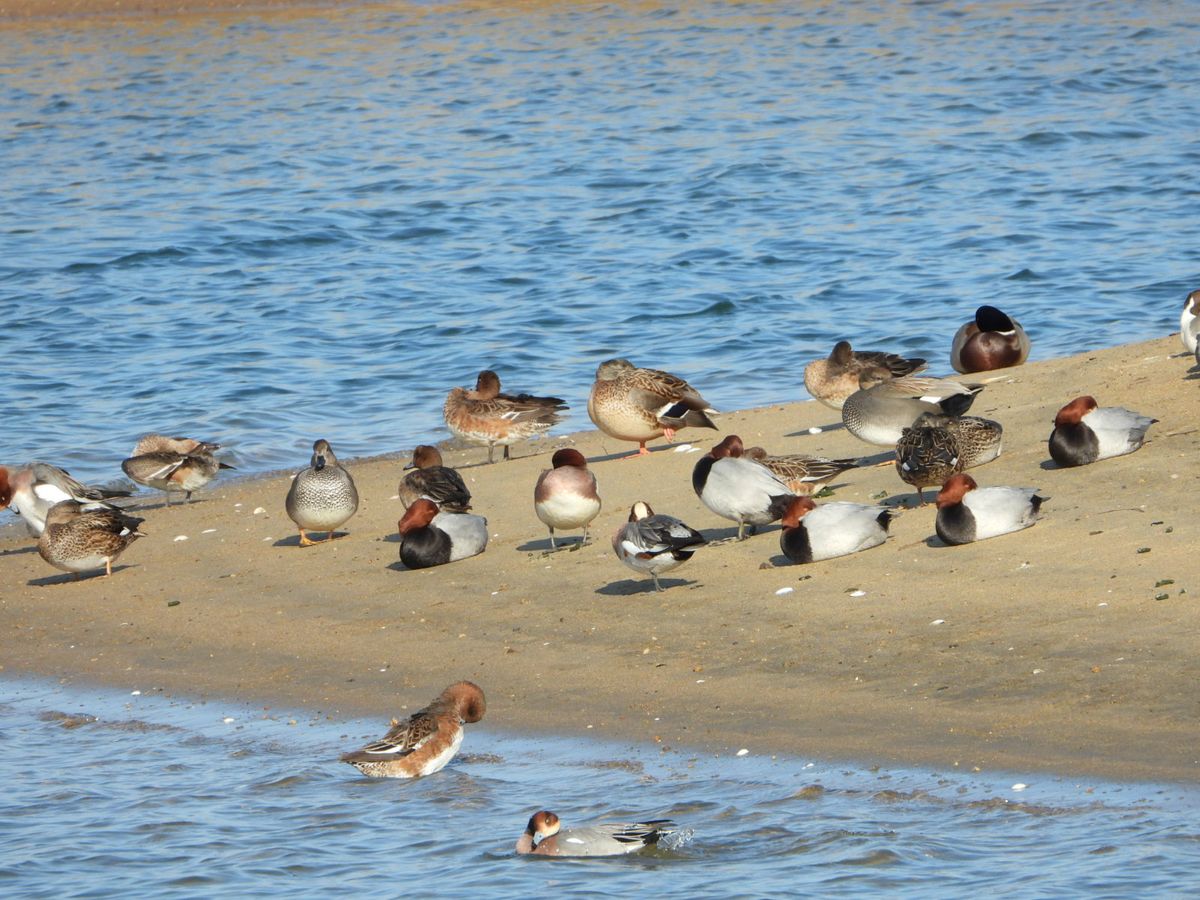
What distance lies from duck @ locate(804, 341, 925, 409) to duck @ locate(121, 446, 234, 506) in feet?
14.3

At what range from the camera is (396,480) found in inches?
521

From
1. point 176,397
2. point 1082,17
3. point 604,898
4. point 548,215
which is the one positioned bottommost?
point 604,898

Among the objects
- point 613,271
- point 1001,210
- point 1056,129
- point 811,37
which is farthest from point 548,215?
point 811,37

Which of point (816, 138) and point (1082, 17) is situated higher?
point (1082, 17)

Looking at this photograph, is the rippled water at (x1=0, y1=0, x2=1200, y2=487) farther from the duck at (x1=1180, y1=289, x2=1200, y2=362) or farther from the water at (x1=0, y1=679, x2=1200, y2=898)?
the water at (x1=0, y1=679, x2=1200, y2=898)

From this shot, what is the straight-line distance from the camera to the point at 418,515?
1014 cm

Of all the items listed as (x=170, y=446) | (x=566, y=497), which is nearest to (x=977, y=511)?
→ (x=566, y=497)

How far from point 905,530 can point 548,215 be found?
16043mm

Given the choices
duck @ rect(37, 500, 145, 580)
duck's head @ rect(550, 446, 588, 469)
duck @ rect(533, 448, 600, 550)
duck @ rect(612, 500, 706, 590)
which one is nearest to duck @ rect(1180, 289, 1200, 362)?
duck's head @ rect(550, 446, 588, 469)

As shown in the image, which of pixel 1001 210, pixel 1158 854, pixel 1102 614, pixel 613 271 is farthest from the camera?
pixel 1001 210

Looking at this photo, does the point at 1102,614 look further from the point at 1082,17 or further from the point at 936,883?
the point at 1082,17

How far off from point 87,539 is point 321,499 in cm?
140

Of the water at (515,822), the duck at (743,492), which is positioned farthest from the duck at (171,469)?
the water at (515,822)

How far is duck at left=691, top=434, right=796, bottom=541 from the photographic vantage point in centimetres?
978
